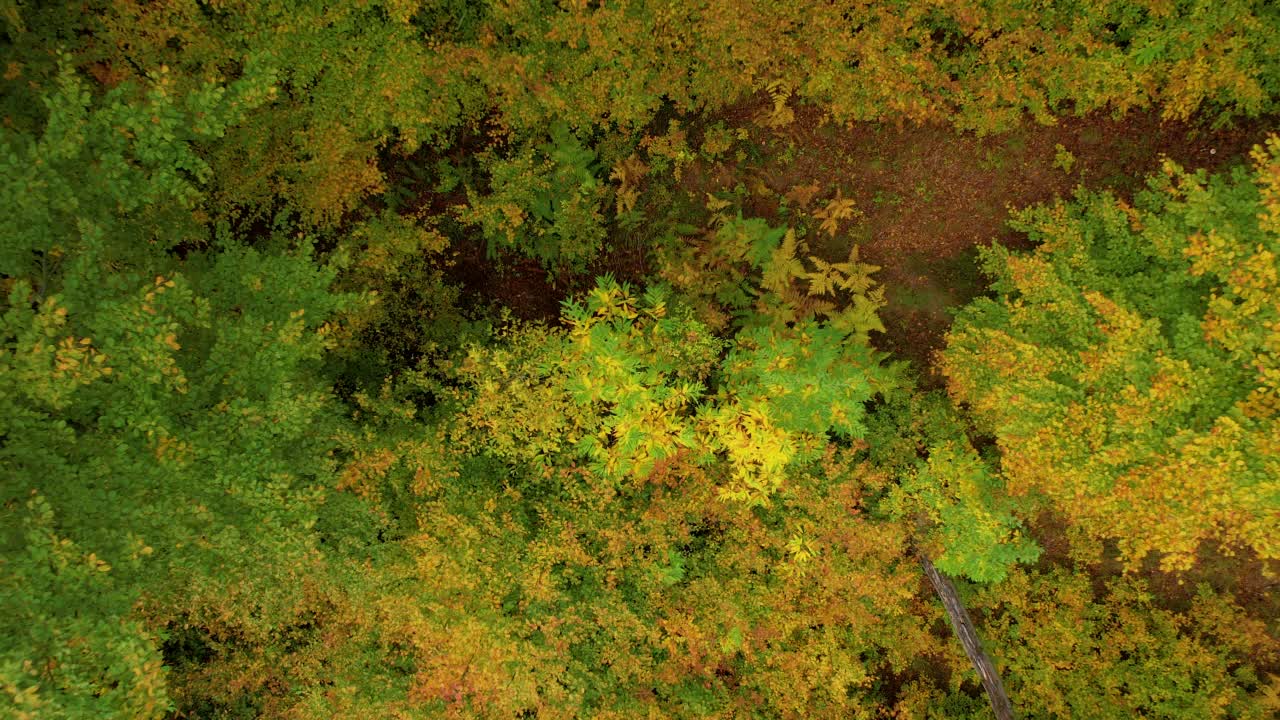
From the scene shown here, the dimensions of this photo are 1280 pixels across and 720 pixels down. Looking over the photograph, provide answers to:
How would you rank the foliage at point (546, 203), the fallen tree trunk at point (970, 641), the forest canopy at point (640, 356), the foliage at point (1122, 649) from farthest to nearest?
the fallen tree trunk at point (970, 641), the foliage at point (1122, 649), the foliage at point (546, 203), the forest canopy at point (640, 356)

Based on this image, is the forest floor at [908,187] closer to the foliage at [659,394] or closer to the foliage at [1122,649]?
the foliage at [659,394]

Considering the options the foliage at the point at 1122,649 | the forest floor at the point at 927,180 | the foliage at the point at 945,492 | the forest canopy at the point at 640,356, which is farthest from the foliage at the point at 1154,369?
the foliage at the point at 1122,649

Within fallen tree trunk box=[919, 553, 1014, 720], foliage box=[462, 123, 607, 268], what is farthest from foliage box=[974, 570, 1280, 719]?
foliage box=[462, 123, 607, 268]

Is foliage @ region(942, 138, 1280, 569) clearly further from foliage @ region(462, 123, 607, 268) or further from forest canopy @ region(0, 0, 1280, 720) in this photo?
foliage @ region(462, 123, 607, 268)

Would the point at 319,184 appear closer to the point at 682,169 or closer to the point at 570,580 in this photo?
the point at 682,169

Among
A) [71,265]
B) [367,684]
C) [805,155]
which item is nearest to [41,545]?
[71,265]

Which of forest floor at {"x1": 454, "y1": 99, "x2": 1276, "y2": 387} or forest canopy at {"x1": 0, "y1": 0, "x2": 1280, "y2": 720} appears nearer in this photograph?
forest canopy at {"x1": 0, "y1": 0, "x2": 1280, "y2": 720}

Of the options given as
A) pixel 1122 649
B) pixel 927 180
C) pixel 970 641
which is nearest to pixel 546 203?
pixel 927 180
